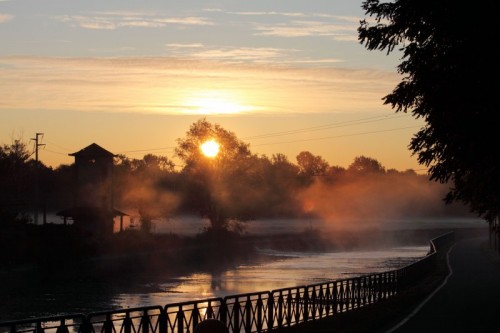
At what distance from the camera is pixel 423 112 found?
99.3ft

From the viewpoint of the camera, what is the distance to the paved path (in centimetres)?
2784

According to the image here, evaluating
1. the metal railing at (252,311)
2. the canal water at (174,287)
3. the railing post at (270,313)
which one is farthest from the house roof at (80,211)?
the railing post at (270,313)

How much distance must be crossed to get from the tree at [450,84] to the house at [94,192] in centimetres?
6300

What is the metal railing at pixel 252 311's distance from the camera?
19.2m

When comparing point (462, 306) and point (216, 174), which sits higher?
point (216, 174)

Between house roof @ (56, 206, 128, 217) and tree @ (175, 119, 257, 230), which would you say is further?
tree @ (175, 119, 257, 230)

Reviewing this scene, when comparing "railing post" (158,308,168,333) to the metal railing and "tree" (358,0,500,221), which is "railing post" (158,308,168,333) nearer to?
the metal railing

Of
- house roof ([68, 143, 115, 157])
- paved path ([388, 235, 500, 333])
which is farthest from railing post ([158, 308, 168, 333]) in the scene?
house roof ([68, 143, 115, 157])

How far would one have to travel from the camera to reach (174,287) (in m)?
61.0

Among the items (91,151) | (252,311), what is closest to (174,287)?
(252,311)

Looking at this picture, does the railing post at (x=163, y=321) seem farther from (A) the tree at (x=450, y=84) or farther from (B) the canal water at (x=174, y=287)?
(B) the canal water at (x=174, y=287)

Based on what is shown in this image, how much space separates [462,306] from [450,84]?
10.9 meters

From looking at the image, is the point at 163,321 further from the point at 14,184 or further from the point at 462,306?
the point at 14,184

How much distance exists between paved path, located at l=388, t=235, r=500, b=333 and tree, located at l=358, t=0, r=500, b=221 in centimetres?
392
